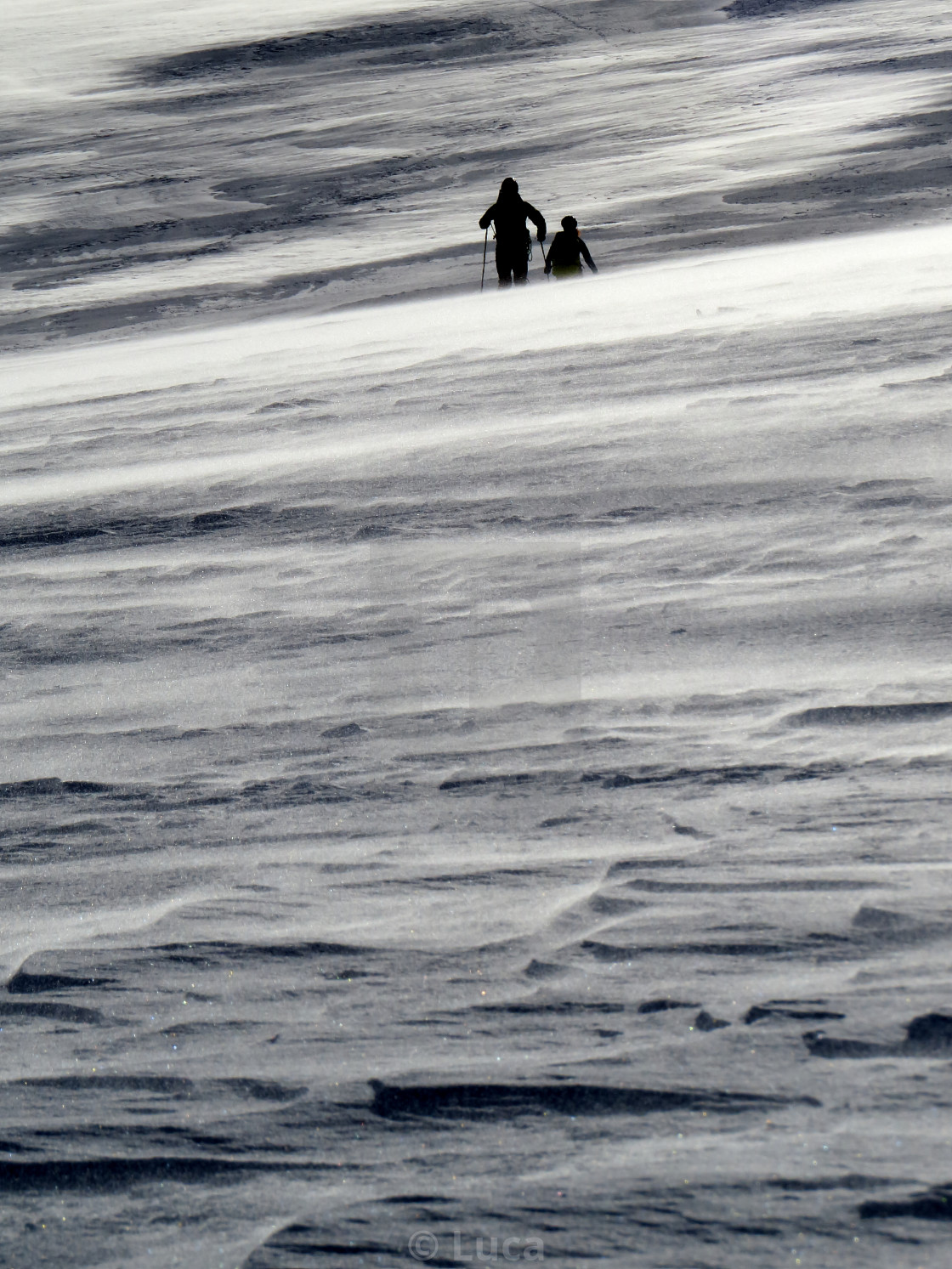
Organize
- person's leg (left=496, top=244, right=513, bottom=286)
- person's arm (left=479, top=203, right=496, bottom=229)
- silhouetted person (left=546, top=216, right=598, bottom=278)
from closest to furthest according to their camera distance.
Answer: silhouetted person (left=546, top=216, right=598, bottom=278) < person's arm (left=479, top=203, right=496, bottom=229) < person's leg (left=496, top=244, right=513, bottom=286)

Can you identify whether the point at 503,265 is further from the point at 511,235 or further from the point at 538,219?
the point at 538,219

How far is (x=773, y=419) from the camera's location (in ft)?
12.6

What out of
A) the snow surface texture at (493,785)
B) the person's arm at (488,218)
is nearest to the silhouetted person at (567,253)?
the person's arm at (488,218)

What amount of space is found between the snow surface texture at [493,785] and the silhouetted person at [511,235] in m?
3.31

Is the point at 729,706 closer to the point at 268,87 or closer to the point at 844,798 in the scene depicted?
the point at 844,798

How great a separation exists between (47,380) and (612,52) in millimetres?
13824

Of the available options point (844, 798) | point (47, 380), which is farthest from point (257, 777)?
point (47, 380)

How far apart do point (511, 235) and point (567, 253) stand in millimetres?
541

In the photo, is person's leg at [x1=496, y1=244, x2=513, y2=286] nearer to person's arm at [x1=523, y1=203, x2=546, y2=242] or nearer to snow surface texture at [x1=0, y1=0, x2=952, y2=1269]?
person's arm at [x1=523, y1=203, x2=546, y2=242]

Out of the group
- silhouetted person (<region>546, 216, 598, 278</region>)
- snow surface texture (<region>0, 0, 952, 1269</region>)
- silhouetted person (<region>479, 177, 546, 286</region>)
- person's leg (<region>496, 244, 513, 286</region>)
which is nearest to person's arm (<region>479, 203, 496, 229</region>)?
silhouetted person (<region>479, 177, 546, 286</region>)

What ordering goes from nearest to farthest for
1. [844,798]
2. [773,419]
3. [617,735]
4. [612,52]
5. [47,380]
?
1. [844,798]
2. [617,735]
3. [773,419]
4. [47,380]
5. [612,52]

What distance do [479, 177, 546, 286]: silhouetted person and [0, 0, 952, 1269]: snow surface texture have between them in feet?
10.9

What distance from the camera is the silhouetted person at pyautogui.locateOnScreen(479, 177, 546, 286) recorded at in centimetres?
922

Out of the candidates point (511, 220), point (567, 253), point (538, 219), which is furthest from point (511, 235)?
point (567, 253)
